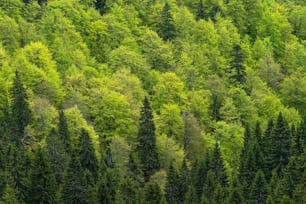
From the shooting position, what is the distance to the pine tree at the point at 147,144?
343ft

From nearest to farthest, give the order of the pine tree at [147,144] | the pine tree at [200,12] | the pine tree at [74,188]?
the pine tree at [74,188]
the pine tree at [147,144]
the pine tree at [200,12]

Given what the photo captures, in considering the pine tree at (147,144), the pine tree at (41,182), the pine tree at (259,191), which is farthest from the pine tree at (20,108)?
the pine tree at (259,191)

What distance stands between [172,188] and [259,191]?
12600 mm

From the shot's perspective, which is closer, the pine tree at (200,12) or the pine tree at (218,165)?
the pine tree at (218,165)

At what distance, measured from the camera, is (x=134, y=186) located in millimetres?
97688

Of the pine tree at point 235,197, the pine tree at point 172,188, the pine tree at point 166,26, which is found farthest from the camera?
the pine tree at point 166,26

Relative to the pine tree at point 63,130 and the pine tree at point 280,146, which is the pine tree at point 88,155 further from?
the pine tree at point 280,146

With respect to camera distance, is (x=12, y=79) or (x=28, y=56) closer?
(x=12, y=79)

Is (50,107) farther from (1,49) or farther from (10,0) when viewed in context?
(10,0)

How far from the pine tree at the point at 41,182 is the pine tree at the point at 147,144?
65.9ft

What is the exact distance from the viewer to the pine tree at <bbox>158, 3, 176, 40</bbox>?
156m

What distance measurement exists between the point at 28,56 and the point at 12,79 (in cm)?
1088

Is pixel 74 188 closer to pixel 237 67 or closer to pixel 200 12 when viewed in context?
pixel 237 67

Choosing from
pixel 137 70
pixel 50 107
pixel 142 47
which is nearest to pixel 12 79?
pixel 50 107
